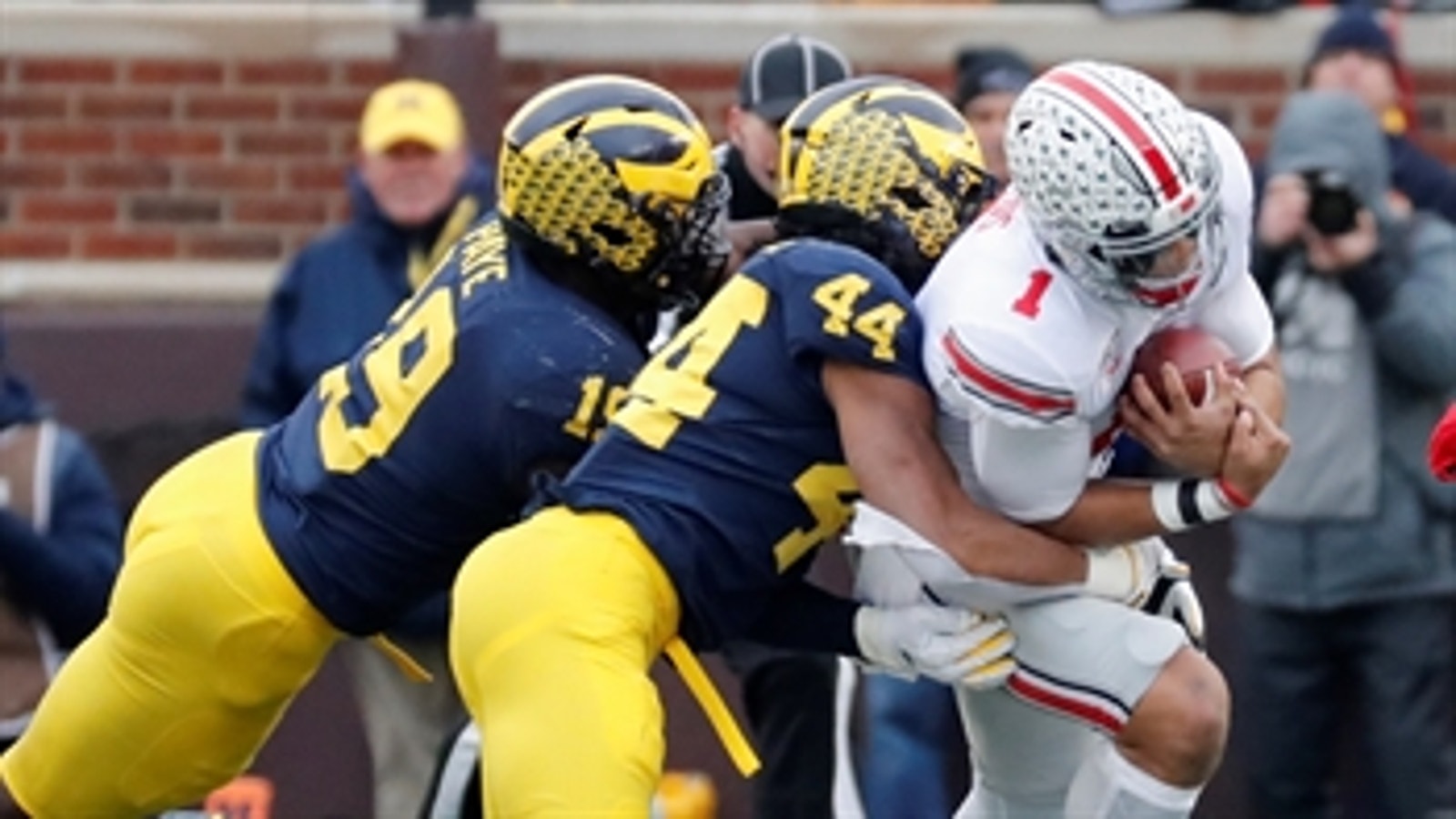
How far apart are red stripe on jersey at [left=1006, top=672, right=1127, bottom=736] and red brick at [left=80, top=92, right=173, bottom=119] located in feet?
14.4

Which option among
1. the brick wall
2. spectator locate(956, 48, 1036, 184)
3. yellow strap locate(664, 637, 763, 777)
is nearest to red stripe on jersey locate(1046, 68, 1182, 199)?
yellow strap locate(664, 637, 763, 777)

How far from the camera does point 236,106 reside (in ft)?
31.5

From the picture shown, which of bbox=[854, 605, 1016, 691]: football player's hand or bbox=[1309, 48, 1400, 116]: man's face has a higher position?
bbox=[1309, 48, 1400, 116]: man's face

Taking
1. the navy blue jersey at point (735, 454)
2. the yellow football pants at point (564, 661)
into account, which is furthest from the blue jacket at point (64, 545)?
the navy blue jersey at point (735, 454)

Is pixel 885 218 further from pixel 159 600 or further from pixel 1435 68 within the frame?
pixel 1435 68

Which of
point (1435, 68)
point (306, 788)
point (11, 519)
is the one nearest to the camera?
point (11, 519)

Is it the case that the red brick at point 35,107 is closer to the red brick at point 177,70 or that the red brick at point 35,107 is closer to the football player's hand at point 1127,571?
the red brick at point 177,70

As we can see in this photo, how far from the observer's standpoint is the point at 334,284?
8.24 meters

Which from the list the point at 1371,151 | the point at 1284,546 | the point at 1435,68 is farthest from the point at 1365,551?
the point at 1435,68

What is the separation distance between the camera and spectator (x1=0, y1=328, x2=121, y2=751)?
22.9 feet

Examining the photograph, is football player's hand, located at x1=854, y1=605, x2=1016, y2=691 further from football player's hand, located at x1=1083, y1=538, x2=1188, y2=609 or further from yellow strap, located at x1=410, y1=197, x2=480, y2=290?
yellow strap, located at x1=410, y1=197, x2=480, y2=290

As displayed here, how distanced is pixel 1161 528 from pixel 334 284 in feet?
10.1

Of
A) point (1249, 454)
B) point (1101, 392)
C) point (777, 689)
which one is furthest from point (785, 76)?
point (1249, 454)

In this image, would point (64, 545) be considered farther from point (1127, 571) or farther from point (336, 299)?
point (1127, 571)
